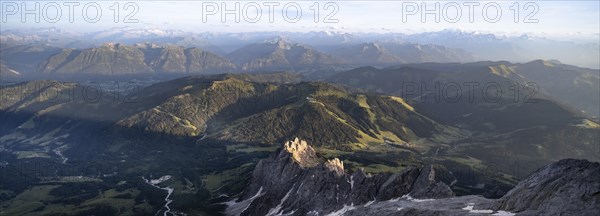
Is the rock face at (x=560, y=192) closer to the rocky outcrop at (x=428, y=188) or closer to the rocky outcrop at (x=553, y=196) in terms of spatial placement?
the rocky outcrop at (x=553, y=196)

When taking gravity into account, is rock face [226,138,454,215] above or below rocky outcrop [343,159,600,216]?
below

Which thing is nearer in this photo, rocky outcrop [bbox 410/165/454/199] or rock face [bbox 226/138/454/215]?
rocky outcrop [bbox 410/165/454/199]

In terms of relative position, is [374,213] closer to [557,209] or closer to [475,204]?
[475,204]

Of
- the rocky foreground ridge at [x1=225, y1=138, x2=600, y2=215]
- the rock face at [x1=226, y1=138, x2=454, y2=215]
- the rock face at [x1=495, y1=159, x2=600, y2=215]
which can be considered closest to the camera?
the rock face at [x1=495, y1=159, x2=600, y2=215]

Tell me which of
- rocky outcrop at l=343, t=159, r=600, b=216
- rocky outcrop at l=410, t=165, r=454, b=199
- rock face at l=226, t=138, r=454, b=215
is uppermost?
rocky outcrop at l=343, t=159, r=600, b=216

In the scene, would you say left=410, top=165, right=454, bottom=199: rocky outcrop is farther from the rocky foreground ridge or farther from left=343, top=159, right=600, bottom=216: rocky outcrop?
left=343, top=159, right=600, bottom=216: rocky outcrop

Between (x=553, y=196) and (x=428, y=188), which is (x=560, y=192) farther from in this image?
(x=428, y=188)

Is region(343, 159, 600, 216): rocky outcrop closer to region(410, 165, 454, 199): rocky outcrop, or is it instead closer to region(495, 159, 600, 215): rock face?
region(495, 159, 600, 215): rock face

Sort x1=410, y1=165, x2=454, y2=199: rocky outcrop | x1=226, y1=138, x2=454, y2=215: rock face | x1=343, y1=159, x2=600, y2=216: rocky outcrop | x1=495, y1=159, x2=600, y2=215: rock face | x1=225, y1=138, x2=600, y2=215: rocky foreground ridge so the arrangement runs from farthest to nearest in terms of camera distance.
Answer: x1=226, y1=138, x2=454, y2=215: rock face < x1=410, y1=165, x2=454, y2=199: rocky outcrop < x1=225, y1=138, x2=600, y2=215: rocky foreground ridge < x1=343, y1=159, x2=600, y2=216: rocky outcrop < x1=495, y1=159, x2=600, y2=215: rock face

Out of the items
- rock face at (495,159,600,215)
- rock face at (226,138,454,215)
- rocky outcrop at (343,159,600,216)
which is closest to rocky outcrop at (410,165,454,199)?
rock face at (226,138,454,215)
